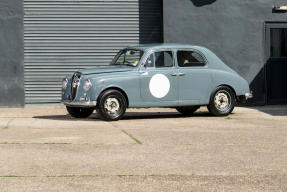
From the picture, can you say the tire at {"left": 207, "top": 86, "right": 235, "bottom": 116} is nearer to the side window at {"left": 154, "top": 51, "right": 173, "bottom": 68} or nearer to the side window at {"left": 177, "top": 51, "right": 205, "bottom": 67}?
the side window at {"left": 177, "top": 51, "right": 205, "bottom": 67}

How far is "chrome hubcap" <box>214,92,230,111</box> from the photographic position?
48.1 feet

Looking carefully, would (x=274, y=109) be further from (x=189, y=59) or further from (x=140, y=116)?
(x=140, y=116)

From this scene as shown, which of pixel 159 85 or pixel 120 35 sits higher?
pixel 120 35

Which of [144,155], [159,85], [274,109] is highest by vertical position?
[159,85]

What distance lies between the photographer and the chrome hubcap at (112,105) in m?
13.5

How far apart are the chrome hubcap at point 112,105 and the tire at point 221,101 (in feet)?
7.16

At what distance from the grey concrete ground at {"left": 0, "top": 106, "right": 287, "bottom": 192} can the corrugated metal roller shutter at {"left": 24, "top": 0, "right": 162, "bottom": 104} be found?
180 inches

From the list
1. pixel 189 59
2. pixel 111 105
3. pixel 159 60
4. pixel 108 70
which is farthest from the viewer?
pixel 189 59

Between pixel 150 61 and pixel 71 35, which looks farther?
pixel 71 35

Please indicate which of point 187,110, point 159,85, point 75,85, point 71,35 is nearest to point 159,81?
point 159,85

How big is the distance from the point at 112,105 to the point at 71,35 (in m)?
5.47

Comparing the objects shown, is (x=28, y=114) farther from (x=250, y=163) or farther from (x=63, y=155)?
(x=250, y=163)

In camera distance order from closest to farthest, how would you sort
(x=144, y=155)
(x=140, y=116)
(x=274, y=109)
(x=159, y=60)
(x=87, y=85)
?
(x=144, y=155), (x=87, y=85), (x=159, y=60), (x=140, y=116), (x=274, y=109)

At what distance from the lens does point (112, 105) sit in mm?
13609
